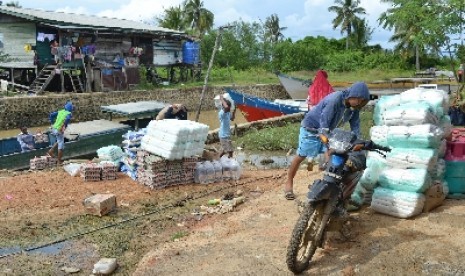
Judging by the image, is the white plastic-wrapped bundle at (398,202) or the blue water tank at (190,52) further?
the blue water tank at (190,52)

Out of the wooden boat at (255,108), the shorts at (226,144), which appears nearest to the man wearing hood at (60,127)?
the shorts at (226,144)

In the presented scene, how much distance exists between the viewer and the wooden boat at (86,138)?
11.5 meters

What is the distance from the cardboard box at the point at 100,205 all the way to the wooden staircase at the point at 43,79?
17080mm

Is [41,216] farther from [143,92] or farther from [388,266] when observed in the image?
[143,92]

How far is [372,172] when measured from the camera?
5.37 meters

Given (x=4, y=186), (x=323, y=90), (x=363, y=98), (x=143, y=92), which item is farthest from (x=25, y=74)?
(x=363, y=98)

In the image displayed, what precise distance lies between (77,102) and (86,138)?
10447 mm

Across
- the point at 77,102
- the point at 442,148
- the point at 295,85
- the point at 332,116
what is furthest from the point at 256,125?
the point at 295,85

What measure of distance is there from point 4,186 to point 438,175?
259 inches

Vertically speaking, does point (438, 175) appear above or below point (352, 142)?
below

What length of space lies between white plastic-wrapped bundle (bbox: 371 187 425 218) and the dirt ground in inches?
3.1

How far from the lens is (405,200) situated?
16.3 ft

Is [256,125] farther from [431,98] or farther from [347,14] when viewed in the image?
[347,14]

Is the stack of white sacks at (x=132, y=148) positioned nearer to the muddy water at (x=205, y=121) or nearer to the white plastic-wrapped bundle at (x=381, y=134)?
the white plastic-wrapped bundle at (x=381, y=134)
